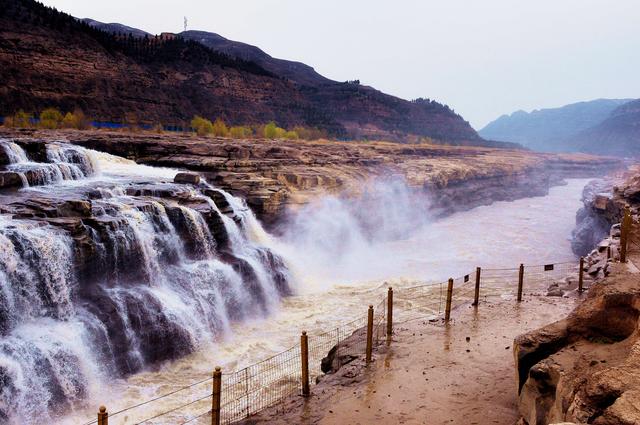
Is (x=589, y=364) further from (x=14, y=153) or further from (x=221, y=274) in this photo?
(x=14, y=153)

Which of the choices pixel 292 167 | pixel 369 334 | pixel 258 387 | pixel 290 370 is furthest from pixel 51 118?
pixel 369 334

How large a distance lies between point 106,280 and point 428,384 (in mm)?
7787

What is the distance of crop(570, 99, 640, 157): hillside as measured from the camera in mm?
111887

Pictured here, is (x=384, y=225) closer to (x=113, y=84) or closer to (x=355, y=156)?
(x=355, y=156)

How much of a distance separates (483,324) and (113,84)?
132 feet

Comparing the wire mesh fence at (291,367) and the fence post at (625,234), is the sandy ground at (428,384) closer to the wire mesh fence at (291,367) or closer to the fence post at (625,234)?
the wire mesh fence at (291,367)

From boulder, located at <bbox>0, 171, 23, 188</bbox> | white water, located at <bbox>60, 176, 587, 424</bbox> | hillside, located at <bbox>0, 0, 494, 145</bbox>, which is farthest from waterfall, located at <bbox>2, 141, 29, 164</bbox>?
hillside, located at <bbox>0, 0, 494, 145</bbox>

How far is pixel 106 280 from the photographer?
468 inches

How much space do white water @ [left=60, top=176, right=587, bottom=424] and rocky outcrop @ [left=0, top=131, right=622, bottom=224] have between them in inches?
46.2

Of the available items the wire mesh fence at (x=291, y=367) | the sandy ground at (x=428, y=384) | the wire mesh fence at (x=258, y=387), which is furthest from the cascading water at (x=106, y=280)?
the sandy ground at (x=428, y=384)

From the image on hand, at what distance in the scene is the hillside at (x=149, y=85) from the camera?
37.2 m

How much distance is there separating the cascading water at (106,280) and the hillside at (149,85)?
23.2 meters

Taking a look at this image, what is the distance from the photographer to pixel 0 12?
37938 mm

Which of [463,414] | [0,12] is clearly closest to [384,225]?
[463,414]
